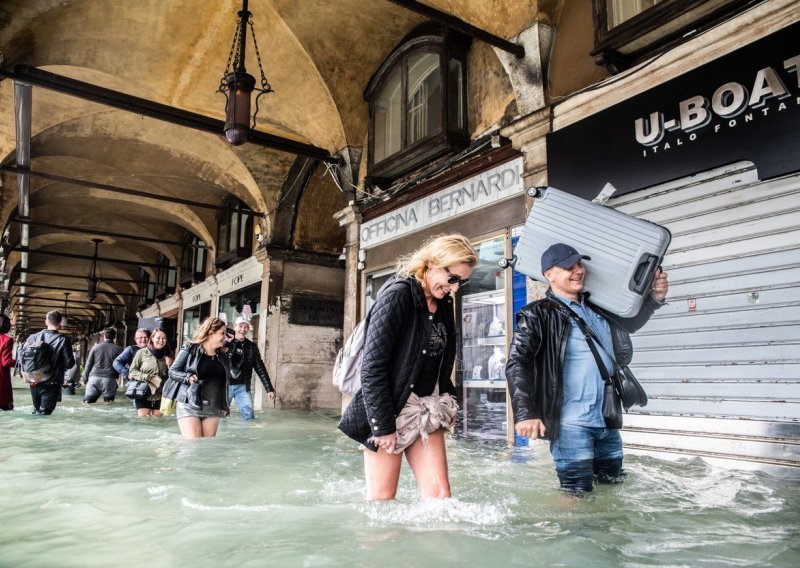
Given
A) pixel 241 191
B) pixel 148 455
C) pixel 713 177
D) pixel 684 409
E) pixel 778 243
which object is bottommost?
pixel 148 455

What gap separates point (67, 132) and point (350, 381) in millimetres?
12029

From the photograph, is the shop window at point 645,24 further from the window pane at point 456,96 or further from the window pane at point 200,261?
the window pane at point 200,261

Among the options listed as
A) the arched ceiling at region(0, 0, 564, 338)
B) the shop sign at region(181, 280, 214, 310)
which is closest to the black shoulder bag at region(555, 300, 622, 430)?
the arched ceiling at region(0, 0, 564, 338)

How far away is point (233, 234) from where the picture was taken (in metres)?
16.1

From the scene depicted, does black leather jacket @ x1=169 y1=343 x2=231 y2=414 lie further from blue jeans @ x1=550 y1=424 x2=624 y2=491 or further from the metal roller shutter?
the metal roller shutter

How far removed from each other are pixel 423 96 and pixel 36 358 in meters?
6.95

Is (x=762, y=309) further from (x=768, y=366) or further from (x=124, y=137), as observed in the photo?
(x=124, y=137)

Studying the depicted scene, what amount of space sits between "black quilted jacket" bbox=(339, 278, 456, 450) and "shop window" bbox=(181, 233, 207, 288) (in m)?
16.6

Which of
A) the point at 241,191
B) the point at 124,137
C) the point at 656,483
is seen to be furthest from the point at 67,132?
the point at 656,483

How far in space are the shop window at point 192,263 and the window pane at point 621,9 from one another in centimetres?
1495

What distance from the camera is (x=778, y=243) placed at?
15.3 feet

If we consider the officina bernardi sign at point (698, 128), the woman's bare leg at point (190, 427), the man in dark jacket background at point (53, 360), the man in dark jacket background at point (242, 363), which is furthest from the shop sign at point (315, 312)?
the officina bernardi sign at point (698, 128)

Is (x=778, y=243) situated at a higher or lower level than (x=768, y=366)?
higher

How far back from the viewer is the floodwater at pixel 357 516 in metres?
2.40
